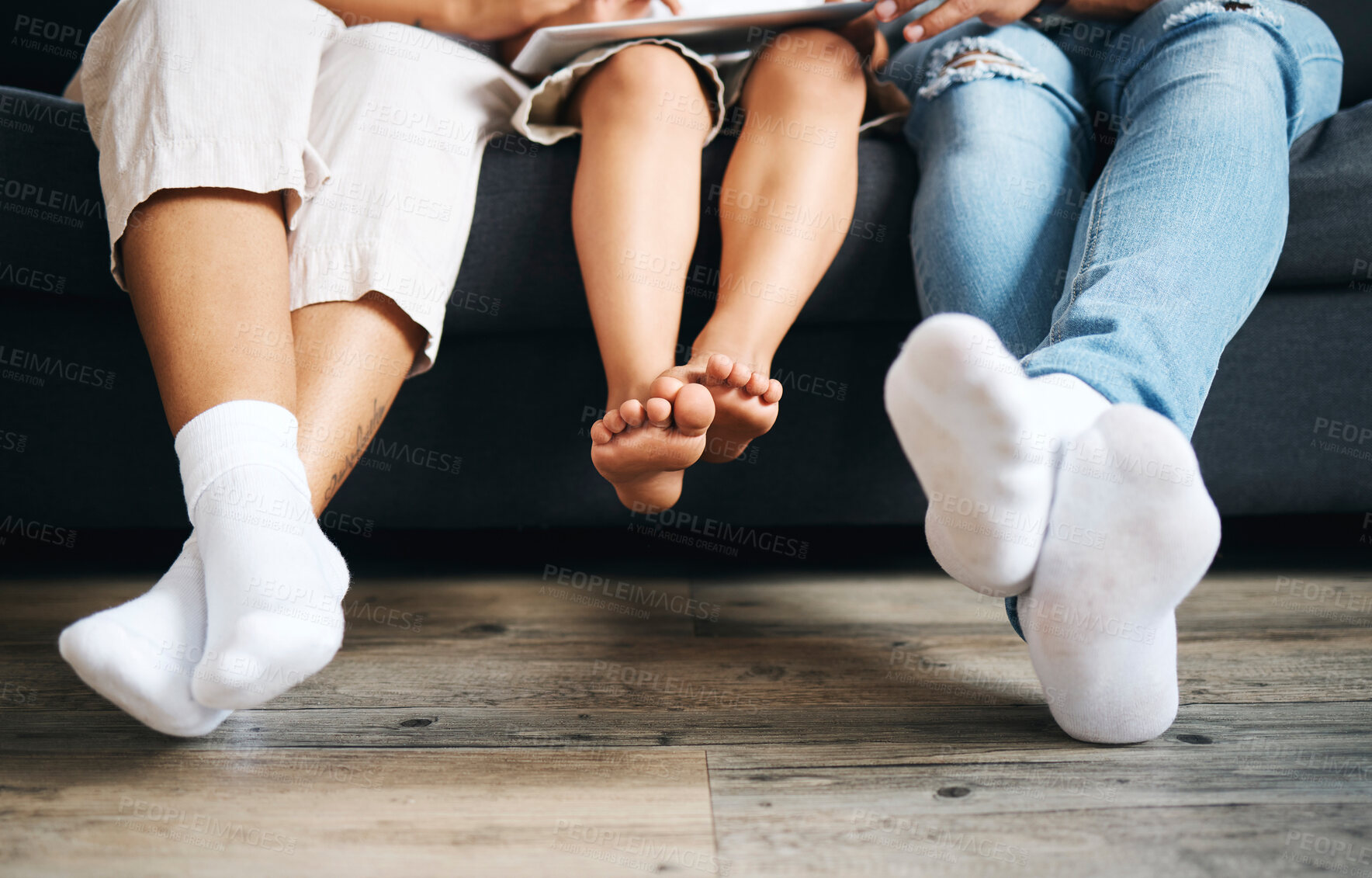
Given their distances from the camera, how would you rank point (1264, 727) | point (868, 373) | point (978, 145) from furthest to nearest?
point (868, 373)
point (978, 145)
point (1264, 727)

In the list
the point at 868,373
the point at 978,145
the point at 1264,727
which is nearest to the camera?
the point at 1264,727

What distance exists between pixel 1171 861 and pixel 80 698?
26.5 inches

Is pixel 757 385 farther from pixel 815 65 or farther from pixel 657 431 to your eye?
pixel 815 65

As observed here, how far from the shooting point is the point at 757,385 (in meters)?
0.61

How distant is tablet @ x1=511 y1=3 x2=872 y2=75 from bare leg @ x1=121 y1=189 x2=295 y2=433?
1.04 feet

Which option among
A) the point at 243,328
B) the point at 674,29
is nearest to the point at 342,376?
the point at 243,328

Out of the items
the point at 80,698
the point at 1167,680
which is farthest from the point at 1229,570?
the point at 80,698

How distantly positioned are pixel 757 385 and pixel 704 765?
0.26 m

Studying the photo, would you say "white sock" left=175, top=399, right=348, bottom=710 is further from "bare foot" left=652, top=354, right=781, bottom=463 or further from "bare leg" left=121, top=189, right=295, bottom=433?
"bare foot" left=652, top=354, right=781, bottom=463

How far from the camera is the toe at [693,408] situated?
0.58 meters

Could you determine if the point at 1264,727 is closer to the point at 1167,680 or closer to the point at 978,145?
the point at 1167,680

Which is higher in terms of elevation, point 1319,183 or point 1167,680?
point 1319,183

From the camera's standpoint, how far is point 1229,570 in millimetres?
920

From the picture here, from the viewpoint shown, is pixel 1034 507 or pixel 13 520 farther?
pixel 13 520
